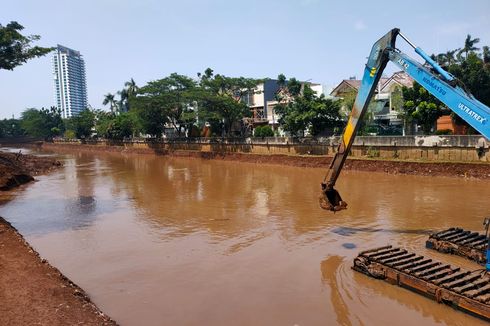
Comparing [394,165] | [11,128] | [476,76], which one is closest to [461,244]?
[394,165]

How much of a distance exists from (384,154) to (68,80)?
176273mm

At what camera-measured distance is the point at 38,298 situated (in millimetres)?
8094

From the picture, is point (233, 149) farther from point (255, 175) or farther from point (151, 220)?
point (151, 220)

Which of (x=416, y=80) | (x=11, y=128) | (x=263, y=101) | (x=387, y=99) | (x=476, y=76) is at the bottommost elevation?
(x=416, y=80)

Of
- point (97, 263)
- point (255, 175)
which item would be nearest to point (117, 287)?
point (97, 263)

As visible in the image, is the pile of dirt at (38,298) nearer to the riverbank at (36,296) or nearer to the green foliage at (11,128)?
the riverbank at (36,296)

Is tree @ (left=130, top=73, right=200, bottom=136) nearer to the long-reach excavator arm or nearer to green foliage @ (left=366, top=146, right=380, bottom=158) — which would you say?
green foliage @ (left=366, top=146, right=380, bottom=158)

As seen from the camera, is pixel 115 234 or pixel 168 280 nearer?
pixel 168 280

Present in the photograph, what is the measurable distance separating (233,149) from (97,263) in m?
34.1

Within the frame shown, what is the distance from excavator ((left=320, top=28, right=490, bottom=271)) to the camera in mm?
8578

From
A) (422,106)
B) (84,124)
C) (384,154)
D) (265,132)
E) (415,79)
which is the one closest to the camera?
(415,79)

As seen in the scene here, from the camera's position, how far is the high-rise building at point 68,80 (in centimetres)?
17800

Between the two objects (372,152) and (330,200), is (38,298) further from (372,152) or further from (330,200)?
(372,152)

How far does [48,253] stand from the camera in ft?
42.8
